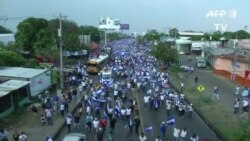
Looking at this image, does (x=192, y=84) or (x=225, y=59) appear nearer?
(x=192, y=84)

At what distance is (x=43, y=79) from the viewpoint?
139 ft

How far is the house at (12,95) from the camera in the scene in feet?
98.4

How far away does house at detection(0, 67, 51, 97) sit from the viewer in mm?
37938

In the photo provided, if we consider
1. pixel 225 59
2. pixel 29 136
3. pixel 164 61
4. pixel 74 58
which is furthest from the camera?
pixel 74 58

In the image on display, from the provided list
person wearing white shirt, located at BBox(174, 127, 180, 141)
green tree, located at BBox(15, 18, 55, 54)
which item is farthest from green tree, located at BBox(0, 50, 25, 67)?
person wearing white shirt, located at BBox(174, 127, 180, 141)

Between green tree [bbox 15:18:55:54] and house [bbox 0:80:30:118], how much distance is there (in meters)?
30.1

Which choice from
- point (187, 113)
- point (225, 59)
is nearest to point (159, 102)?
point (187, 113)

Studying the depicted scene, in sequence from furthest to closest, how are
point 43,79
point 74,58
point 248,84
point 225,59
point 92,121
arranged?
point 74,58 < point 225,59 < point 248,84 < point 43,79 < point 92,121

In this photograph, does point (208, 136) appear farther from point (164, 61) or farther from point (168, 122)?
point (164, 61)

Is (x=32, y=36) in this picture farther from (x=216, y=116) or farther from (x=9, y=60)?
(x=216, y=116)

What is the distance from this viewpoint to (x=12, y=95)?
105ft

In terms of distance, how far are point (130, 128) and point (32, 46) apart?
43.5 meters

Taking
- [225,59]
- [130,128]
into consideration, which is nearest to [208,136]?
[130,128]

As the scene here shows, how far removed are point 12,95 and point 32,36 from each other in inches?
1454
